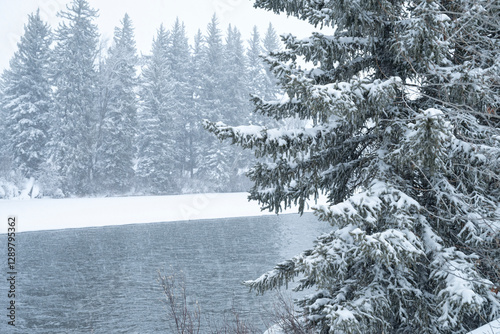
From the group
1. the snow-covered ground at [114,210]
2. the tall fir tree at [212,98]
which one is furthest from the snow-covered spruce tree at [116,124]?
the tall fir tree at [212,98]

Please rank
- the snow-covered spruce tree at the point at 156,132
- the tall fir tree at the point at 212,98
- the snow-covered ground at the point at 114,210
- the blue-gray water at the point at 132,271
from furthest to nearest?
the tall fir tree at the point at 212,98 < the snow-covered spruce tree at the point at 156,132 < the snow-covered ground at the point at 114,210 < the blue-gray water at the point at 132,271

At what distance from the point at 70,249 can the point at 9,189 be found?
2105 cm

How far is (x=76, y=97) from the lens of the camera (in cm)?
4516

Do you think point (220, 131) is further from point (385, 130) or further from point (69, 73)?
point (69, 73)

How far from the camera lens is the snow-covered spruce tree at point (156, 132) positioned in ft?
162

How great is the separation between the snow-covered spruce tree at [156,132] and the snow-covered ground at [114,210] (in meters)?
7.20

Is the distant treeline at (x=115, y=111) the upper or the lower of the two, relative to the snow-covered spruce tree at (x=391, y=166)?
upper

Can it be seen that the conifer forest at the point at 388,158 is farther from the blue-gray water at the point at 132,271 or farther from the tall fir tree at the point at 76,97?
the tall fir tree at the point at 76,97

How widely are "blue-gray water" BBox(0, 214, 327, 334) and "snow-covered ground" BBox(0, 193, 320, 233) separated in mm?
2662

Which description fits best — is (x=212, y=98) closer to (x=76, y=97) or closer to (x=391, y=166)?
(x=76, y=97)

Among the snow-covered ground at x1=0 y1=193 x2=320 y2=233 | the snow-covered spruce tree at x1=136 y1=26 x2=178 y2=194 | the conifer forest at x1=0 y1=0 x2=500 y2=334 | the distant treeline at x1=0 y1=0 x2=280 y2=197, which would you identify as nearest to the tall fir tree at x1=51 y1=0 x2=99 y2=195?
the distant treeline at x1=0 y1=0 x2=280 y2=197

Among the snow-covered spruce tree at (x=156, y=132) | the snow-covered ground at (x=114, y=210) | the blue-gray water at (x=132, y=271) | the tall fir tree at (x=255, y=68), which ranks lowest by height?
the blue-gray water at (x=132, y=271)

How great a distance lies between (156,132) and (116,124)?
4.67m

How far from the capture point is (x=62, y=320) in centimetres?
1180
